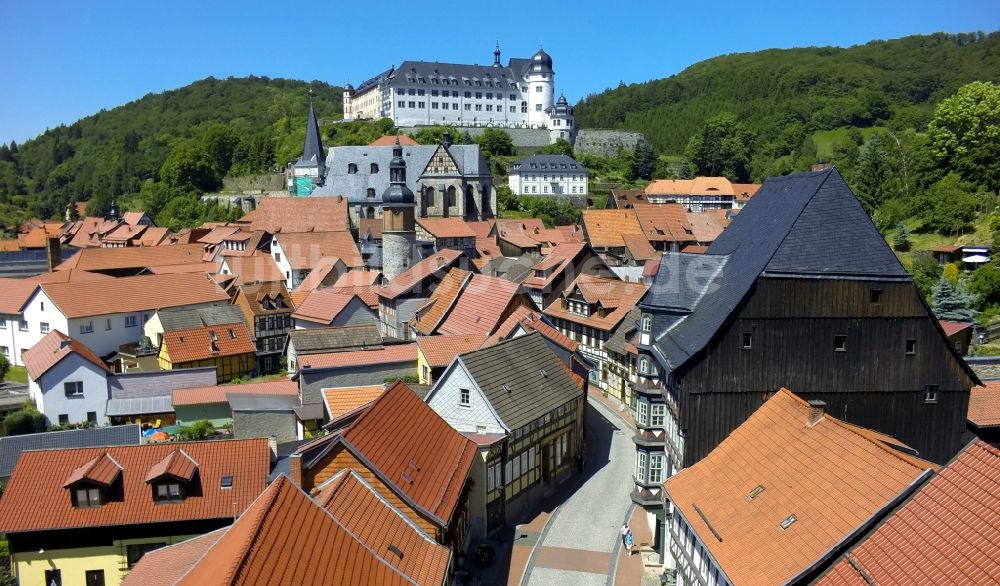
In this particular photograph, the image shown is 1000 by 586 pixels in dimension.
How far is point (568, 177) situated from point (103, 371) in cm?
7311

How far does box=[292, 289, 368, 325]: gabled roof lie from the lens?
46.3 m

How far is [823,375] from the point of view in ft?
71.9

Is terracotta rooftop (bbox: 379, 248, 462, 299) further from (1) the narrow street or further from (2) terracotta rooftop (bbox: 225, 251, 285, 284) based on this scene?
(1) the narrow street

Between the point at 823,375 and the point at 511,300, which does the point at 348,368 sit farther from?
the point at 823,375

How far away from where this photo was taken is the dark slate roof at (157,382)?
127 feet

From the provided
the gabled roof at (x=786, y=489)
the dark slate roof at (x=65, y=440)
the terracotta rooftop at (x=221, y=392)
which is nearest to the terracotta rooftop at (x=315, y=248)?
the terracotta rooftop at (x=221, y=392)

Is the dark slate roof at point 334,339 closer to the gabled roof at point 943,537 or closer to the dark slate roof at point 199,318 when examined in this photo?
the dark slate roof at point 199,318

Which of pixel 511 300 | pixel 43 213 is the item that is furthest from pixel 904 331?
pixel 43 213

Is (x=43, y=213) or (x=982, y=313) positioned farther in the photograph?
(x=43, y=213)

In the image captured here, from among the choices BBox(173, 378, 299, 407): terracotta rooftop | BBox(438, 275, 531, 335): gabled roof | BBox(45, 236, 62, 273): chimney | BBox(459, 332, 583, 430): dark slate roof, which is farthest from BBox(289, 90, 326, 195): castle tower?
BBox(459, 332, 583, 430): dark slate roof

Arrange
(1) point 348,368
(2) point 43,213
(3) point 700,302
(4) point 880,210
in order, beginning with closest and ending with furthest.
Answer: (3) point 700,302 → (1) point 348,368 → (4) point 880,210 → (2) point 43,213

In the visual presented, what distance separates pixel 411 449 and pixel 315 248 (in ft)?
151

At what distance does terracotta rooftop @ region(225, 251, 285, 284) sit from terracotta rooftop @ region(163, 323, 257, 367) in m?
14.7

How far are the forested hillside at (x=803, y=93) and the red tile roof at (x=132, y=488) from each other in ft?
373
